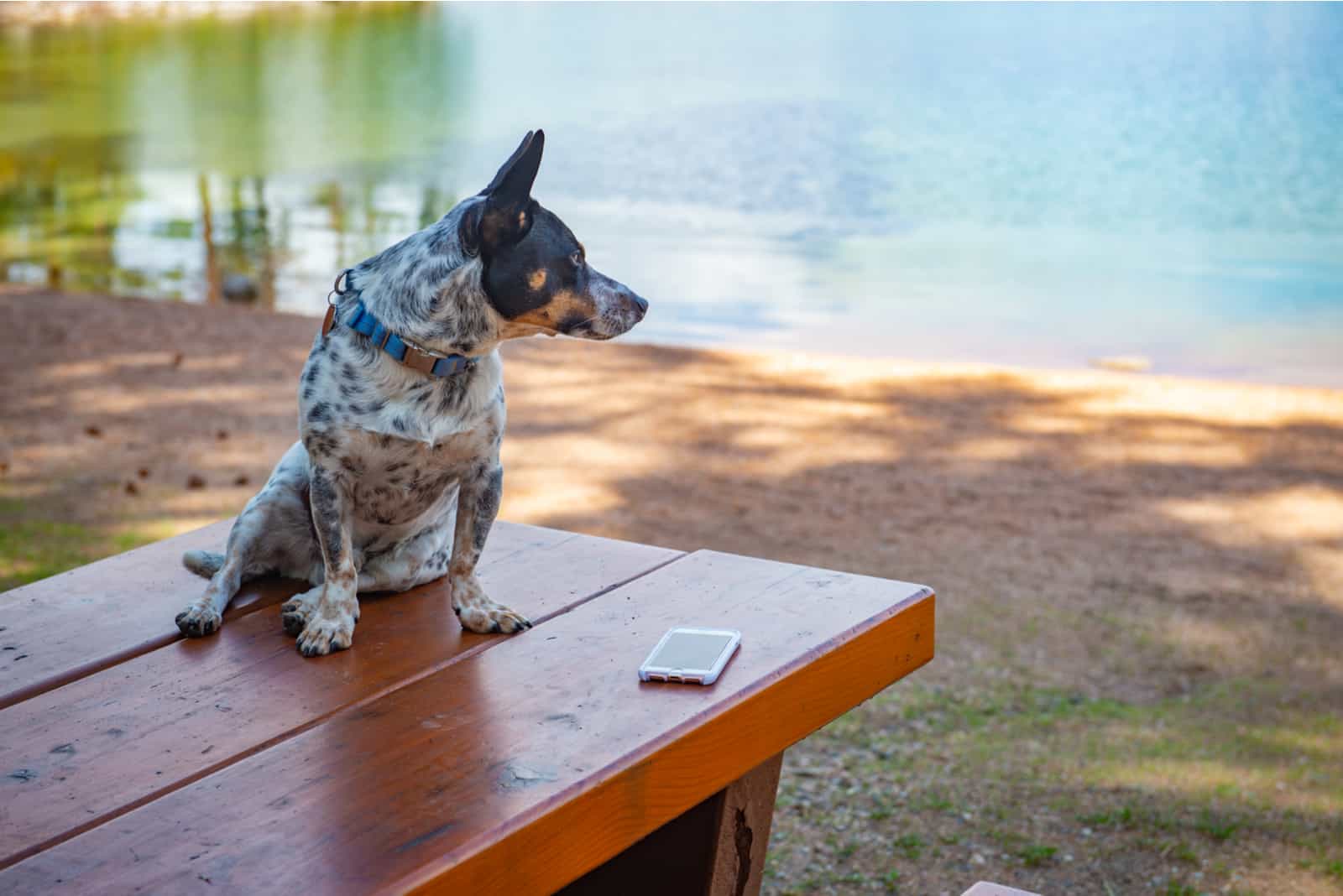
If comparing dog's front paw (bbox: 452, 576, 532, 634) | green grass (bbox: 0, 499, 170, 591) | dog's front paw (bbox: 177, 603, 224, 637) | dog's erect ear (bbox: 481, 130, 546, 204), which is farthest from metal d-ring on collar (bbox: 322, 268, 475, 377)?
green grass (bbox: 0, 499, 170, 591)

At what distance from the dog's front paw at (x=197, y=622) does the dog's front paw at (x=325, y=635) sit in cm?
17

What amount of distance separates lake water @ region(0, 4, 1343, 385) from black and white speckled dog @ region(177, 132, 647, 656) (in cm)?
793

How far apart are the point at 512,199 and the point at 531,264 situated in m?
0.11

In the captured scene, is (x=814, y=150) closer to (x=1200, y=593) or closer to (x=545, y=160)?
(x=545, y=160)

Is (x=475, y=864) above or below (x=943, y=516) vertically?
above

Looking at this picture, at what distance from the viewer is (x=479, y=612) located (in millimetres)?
2305

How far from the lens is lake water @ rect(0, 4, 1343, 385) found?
38.0 feet

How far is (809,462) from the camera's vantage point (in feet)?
22.2

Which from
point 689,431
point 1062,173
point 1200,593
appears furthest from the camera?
point 1062,173

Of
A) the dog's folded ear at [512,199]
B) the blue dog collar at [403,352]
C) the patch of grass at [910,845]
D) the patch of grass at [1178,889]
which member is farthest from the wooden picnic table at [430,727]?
the patch of grass at [1178,889]

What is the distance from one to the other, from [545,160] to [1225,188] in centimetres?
879

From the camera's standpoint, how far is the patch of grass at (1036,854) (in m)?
3.28

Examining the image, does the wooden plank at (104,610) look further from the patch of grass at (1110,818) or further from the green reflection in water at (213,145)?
the green reflection in water at (213,145)

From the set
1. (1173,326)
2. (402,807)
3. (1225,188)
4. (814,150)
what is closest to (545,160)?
(814,150)
